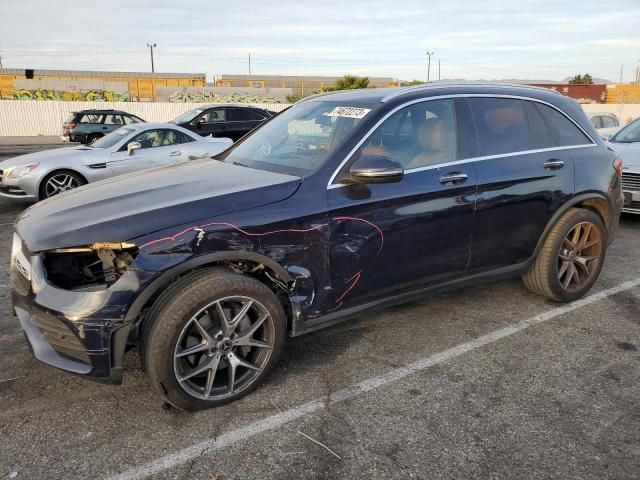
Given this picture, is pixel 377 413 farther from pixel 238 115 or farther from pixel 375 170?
pixel 238 115

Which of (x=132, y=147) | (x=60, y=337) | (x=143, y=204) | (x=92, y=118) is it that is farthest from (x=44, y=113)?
(x=60, y=337)

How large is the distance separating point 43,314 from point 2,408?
671mm

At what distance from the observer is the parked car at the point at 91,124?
19391mm

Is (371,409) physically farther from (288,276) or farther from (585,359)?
(585,359)

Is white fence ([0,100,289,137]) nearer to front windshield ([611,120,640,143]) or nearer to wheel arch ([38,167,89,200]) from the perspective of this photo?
wheel arch ([38,167,89,200])

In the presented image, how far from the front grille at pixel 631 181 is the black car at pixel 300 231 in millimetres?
3212

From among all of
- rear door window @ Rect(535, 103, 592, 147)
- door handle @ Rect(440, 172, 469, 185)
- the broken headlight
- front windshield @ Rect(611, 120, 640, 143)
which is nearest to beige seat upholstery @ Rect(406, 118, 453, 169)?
door handle @ Rect(440, 172, 469, 185)

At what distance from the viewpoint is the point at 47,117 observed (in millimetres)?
27469

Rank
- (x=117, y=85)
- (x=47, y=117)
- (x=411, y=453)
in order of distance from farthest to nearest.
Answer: (x=117, y=85) → (x=47, y=117) → (x=411, y=453)

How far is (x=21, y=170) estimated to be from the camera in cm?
773

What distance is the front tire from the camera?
8.75ft

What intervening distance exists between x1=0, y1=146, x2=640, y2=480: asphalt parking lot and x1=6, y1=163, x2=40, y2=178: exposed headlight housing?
4.43 meters

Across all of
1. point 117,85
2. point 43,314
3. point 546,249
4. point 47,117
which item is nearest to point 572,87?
point 117,85

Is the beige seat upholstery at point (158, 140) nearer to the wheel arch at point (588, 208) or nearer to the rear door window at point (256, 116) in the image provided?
the rear door window at point (256, 116)
